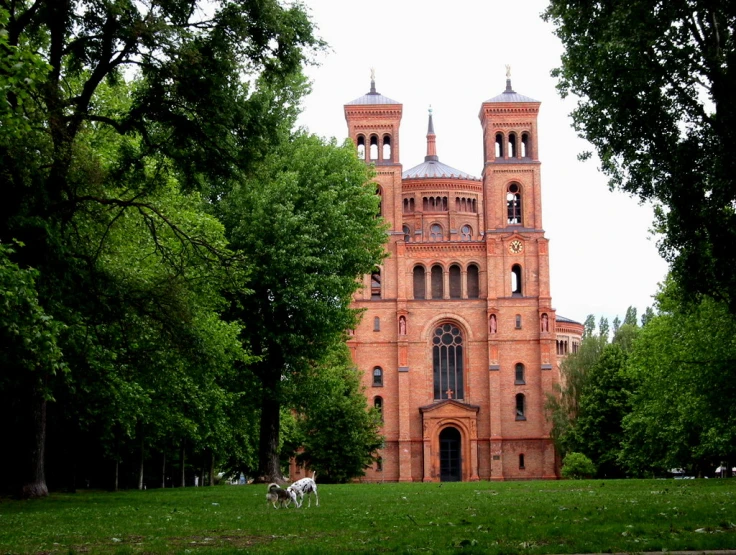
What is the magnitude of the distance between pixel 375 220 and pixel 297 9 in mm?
17137

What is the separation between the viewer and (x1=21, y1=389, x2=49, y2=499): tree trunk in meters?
22.3

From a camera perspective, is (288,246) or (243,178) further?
(288,246)

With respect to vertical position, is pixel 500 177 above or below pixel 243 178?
above

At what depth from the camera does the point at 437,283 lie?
6606 cm

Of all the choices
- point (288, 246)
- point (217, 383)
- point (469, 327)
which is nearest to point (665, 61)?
point (288, 246)

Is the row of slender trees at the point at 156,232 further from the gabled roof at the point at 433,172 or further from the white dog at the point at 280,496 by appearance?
the gabled roof at the point at 433,172

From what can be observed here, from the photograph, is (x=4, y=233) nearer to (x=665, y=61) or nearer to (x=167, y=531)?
(x=167, y=531)

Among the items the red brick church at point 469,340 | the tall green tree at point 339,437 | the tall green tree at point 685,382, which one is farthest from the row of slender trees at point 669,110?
the red brick church at point 469,340

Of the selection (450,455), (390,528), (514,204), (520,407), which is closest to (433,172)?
(514,204)

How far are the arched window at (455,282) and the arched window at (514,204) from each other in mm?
5324

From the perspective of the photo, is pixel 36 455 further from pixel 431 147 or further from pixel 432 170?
pixel 431 147

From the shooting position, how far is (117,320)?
704 inches

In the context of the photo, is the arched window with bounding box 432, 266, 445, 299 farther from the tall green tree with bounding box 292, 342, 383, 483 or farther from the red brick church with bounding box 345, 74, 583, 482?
the tall green tree with bounding box 292, 342, 383, 483

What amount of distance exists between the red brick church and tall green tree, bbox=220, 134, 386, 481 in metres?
30.6
